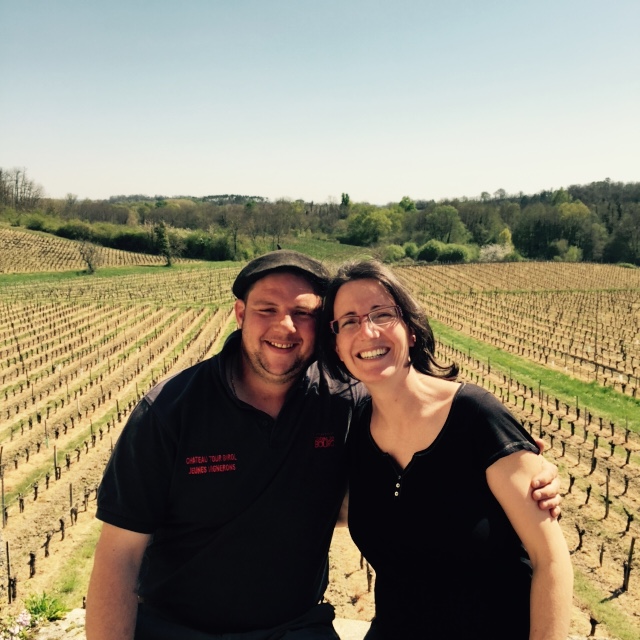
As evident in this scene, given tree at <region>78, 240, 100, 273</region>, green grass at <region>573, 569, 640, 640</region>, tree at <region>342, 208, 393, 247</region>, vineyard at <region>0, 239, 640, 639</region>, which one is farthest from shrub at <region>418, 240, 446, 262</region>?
green grass at <region>573, 569, 640, 640</region>

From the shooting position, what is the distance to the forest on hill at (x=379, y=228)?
73125 mm

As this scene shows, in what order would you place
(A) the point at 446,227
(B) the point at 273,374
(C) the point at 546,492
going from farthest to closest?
(A) the point at 446,227 → (B) the point at 273,374 → (C) the point at 546,492

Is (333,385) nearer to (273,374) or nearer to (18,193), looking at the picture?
(273,374)

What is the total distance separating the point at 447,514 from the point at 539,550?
1.39ft

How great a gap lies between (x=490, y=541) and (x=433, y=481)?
36cm

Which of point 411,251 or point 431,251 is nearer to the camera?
point 431,251

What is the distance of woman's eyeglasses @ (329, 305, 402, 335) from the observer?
9.67ft

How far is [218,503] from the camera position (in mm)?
2852

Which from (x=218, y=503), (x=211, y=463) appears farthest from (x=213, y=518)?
(x=211, y=463)

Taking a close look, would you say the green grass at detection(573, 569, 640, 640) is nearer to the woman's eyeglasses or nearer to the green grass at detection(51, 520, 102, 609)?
the woman's eyeglasses

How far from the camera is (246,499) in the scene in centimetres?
286

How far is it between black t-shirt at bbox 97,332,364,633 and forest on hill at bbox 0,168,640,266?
68.4 metres

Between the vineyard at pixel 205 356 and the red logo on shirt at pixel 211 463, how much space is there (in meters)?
1.50

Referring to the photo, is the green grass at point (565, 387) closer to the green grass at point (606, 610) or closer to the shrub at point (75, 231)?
the green grass at point (606, 610)
